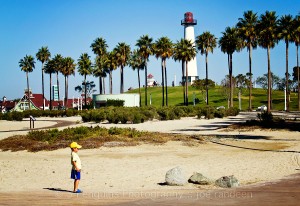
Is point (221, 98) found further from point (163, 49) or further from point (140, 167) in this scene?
point (140, 167)

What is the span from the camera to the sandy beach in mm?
12531

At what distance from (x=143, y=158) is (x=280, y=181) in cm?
838

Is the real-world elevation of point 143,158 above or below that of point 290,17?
below

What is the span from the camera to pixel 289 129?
34.7 metres

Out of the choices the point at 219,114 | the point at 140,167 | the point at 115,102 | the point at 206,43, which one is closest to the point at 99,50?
the point at 115,102

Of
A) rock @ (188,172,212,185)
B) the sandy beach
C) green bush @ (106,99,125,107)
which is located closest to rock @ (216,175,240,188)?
the sandy beach

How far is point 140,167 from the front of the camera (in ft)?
56.1

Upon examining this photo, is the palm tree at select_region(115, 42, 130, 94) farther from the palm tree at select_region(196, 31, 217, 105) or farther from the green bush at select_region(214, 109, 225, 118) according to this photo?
the green bush at select_region(214, 109, 225, 118)

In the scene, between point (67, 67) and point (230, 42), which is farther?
point (67, 67)

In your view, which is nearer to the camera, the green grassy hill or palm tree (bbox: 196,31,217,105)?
palm tree (bbox: 196,31,217,105)

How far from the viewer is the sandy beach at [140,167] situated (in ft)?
41.1

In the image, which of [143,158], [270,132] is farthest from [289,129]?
[143,158]

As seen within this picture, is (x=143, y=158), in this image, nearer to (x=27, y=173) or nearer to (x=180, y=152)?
(x=180, y=152)

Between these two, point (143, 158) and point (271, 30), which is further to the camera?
point (271, 30)
